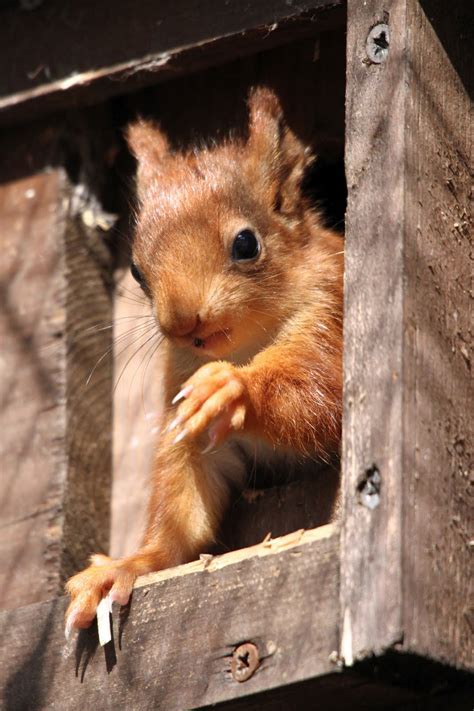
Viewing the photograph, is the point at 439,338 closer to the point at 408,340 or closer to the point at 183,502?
the point at 408,340

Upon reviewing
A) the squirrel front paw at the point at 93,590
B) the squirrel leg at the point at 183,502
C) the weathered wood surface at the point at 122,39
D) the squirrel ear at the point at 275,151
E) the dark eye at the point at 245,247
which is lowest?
the squirrel front paw at the point at 93,590

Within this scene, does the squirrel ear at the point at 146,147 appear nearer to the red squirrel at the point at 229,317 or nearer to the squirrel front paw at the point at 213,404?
the red squirrel at the point at 229,317

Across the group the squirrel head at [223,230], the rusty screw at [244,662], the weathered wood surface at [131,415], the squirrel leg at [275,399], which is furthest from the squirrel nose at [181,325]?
the rusty screw at [244,662]

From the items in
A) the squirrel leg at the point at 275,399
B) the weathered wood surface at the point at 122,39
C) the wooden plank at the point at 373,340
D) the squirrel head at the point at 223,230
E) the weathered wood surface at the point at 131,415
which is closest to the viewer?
the wooden plank at the point at 373,340

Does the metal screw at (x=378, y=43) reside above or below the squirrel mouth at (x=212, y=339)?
above

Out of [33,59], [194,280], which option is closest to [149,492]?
[194,280]

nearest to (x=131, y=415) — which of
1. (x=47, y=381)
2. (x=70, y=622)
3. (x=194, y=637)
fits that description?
(x=47, y=381)

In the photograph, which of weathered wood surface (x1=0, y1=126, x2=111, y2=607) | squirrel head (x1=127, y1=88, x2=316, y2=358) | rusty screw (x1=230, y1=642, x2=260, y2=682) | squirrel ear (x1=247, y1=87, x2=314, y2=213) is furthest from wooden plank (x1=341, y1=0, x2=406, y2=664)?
weathered wood surface (x1=0, y1=126, x2=111, y2=607)

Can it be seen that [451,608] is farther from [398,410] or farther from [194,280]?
[194,280]
